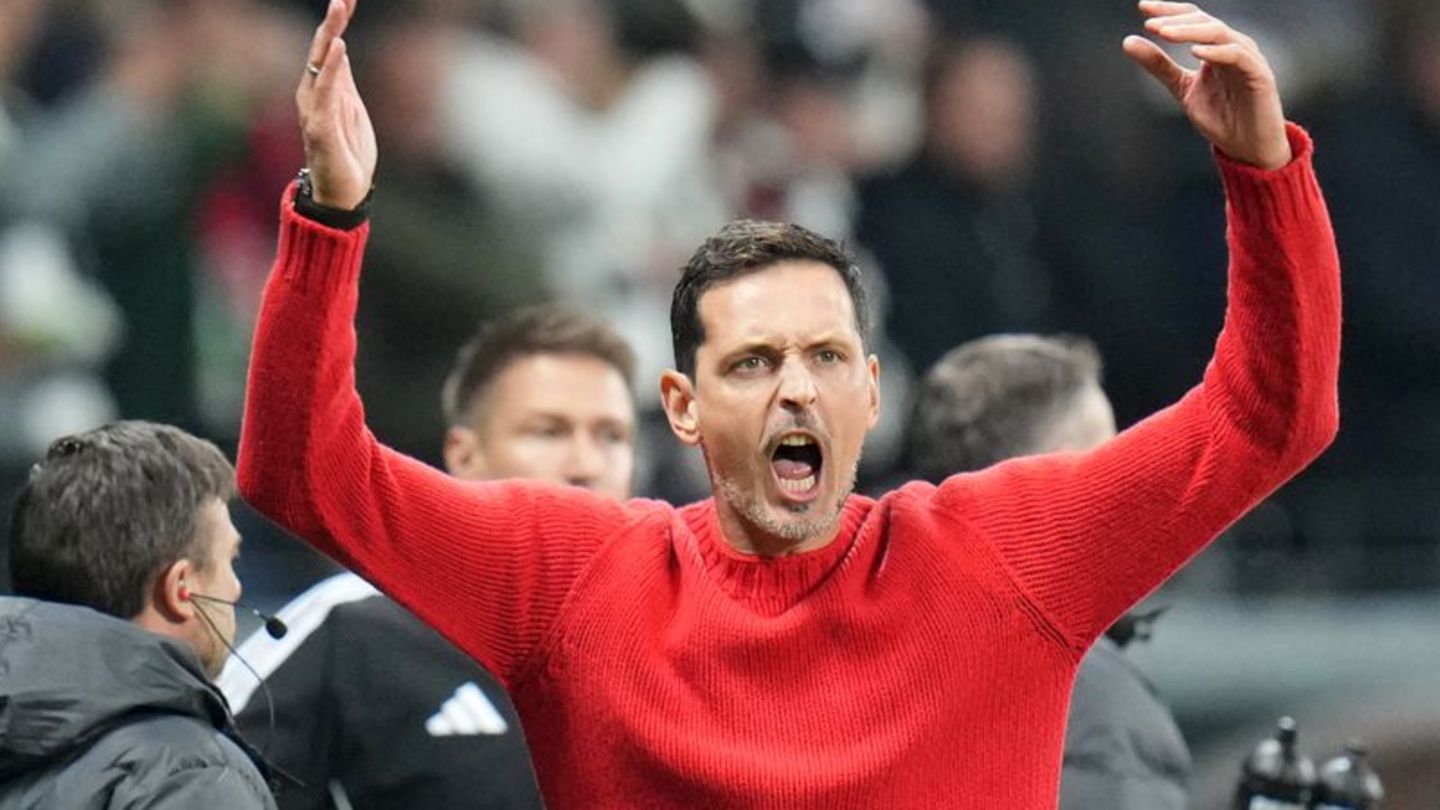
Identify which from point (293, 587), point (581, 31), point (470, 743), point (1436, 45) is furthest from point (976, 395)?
point (1436, 45)

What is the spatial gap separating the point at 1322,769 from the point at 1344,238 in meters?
3.58

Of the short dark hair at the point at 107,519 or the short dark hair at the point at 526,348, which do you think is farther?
the short dark hair at the point at 526,348

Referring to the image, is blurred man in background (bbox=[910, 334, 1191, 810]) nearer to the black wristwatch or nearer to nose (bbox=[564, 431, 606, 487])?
nose (bbox=[564, 431, 606, 487])

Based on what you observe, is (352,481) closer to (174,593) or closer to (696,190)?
(174,593)

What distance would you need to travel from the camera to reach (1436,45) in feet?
25.4

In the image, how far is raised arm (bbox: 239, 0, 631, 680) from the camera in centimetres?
270

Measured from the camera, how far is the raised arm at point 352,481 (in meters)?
2.70

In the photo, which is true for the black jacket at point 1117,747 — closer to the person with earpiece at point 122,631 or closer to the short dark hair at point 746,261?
the short dark hair at point 746,261

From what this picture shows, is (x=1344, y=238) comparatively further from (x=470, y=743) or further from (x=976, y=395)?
(x=470, y=743)

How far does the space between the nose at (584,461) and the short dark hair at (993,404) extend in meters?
0.48

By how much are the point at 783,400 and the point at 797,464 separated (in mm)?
76

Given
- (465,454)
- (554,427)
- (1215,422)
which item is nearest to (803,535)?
(1215,422)

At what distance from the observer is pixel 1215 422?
282 cm

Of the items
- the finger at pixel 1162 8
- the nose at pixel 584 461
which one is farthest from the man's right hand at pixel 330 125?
the nose at pixel 584 461
